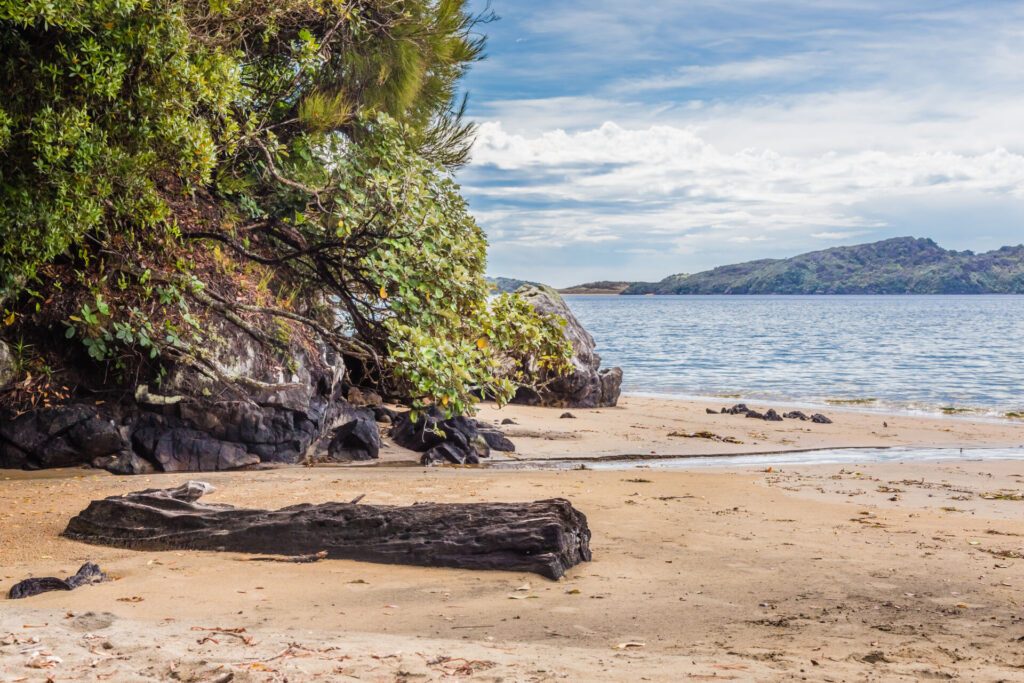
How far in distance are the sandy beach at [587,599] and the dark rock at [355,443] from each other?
2005 mm

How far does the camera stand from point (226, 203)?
44.2 feet

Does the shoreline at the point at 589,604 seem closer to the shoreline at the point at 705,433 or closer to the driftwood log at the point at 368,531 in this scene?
the driftwood log at the point at 368,531

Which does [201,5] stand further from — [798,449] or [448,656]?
[798,449]

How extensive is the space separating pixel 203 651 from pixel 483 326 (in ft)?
26.4

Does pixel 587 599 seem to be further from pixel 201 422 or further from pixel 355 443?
pixel 201 422

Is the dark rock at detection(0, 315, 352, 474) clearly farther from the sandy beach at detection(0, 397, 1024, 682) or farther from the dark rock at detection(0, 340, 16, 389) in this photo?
the sandy beach at detection(0, 397, 1024, 682)

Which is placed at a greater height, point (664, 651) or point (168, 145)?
point (168, 145)

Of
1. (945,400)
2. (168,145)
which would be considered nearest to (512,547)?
(168,145)

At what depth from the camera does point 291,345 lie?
540 inches

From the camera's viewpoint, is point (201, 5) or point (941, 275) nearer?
point (201, 5)

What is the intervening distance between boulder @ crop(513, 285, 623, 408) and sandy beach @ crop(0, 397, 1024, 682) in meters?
10.3

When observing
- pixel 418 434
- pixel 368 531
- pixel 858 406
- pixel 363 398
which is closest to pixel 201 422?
pixel 418 434

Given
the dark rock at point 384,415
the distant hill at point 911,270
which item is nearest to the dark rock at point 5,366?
the dark rock at point 384,415

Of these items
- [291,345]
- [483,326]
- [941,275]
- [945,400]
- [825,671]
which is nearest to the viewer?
[825,671]
